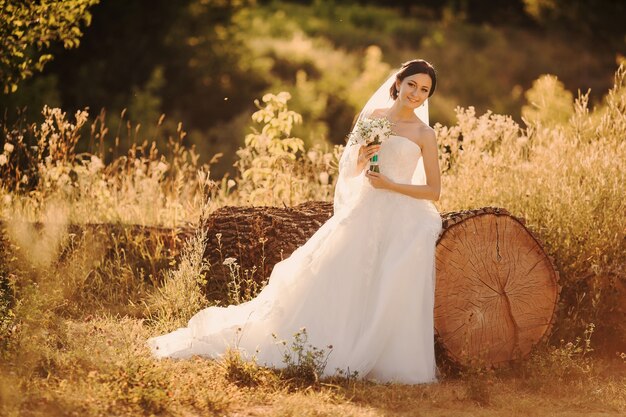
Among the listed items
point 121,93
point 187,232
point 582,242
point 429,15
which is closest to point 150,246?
point 187,232

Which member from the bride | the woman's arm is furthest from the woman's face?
the woman's arm

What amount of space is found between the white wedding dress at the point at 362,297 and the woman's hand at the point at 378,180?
56 mm

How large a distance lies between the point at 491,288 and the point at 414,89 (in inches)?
51.7

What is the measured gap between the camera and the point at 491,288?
518 cm

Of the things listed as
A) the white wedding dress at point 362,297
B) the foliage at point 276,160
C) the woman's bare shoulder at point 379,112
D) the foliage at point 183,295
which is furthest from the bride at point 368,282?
the foliage at point 276,160

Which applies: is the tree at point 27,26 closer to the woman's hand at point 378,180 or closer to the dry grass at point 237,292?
the dry grass at point 237,292

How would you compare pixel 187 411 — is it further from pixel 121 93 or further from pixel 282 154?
pixel 121 93

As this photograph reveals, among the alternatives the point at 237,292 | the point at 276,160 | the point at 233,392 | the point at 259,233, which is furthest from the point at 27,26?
the point at 233,392

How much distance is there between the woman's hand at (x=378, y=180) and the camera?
518cm

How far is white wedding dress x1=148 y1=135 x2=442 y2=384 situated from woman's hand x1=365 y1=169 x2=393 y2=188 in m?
→ 0.06

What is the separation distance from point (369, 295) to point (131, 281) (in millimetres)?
2488

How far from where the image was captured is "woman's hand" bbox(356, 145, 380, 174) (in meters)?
5.21

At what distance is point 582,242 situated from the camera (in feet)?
20.4

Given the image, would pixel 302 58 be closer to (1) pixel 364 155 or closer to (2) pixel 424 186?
(1) pixel 364 155
